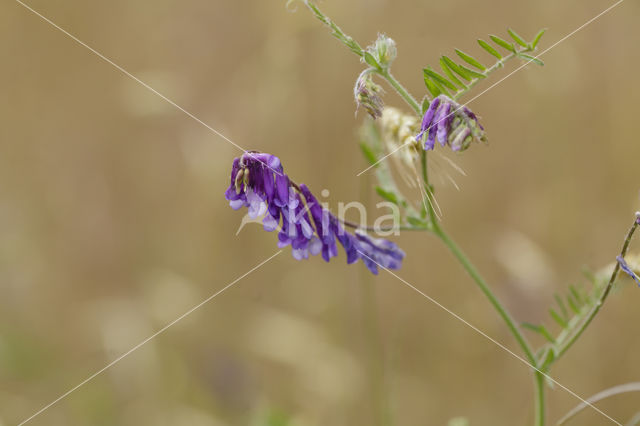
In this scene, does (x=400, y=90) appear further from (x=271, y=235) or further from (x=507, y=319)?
(x=271, y=235)

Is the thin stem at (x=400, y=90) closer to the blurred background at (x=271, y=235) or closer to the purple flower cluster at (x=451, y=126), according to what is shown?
the purple flower cluster at (x=451, y=126)

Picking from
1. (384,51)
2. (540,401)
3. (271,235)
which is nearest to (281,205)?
(384,51)

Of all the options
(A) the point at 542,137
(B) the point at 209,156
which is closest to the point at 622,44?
(A) the point at 542,137

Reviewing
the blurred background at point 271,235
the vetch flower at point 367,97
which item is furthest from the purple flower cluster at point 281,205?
the blurred background at point 271,235

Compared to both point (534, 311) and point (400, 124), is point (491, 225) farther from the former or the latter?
point (400, 124)

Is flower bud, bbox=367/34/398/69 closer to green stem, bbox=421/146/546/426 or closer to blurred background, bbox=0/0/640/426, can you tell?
green stem, bbox=421/146/546/426

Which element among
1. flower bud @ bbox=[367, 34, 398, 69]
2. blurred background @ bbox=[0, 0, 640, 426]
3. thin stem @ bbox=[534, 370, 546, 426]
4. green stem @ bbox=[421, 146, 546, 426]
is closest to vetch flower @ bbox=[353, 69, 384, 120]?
flower bud @ bbox=[367, 34, 398, 69]
